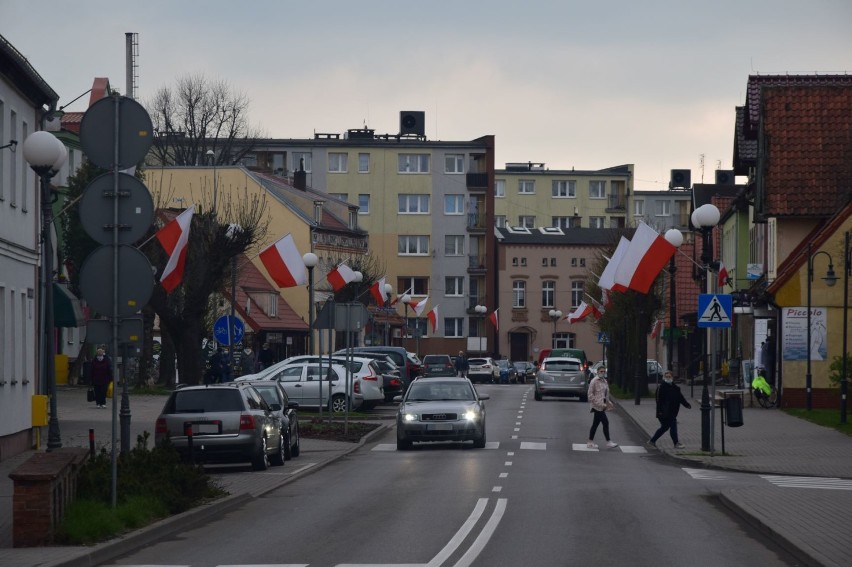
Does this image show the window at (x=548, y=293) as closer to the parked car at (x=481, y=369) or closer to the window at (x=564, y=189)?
the window at (x=564, y=189)

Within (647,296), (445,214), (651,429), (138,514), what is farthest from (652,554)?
(445,214)

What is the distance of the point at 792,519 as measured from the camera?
630 inches

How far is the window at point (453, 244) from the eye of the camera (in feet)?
355

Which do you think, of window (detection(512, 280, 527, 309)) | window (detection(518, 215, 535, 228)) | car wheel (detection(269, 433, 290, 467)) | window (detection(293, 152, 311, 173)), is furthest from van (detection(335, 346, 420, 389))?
window (detection(518, 215, 535, 228))

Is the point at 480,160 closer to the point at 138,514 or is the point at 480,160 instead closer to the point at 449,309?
the point at 449,309

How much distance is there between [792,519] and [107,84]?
55262 mm

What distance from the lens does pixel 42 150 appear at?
61.9ft

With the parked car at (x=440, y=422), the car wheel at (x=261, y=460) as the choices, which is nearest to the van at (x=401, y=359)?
the parked car at (x=440, y=422)

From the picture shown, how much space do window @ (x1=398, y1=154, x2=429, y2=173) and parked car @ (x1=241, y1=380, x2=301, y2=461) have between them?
8067 centimetres

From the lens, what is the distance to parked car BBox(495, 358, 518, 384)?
8671 centimetres

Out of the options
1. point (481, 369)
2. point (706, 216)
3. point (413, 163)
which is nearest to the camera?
point (706, 216)

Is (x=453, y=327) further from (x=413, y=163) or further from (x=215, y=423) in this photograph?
(x=215, y=423)

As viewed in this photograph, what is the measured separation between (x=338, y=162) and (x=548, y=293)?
1952 cm

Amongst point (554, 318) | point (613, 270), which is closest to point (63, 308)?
point (613, 270)
